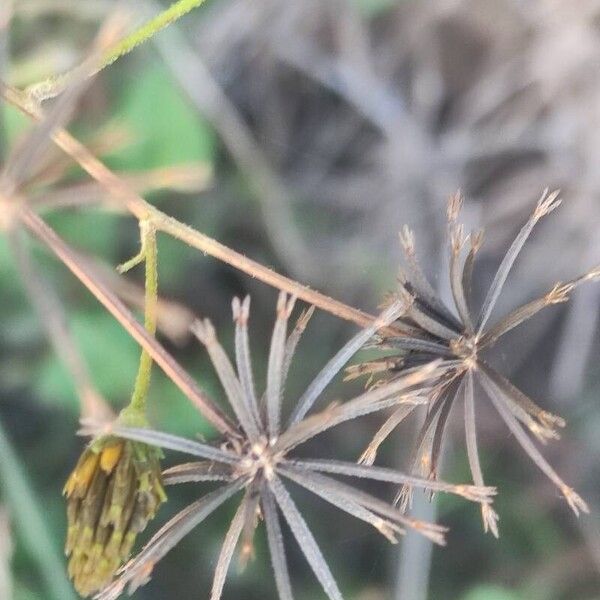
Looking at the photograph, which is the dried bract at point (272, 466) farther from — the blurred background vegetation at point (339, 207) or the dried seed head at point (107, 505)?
the blurred background vegetation at point (339, 207)

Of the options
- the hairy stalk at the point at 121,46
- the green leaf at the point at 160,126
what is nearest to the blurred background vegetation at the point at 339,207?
the green leaf at the point at 160,126

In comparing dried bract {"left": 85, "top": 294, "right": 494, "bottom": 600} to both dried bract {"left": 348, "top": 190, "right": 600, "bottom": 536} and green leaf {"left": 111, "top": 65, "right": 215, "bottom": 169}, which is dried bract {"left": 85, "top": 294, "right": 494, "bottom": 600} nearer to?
dried bract {"left": 348, "top": 190, "right": 600, "bottom": 536}

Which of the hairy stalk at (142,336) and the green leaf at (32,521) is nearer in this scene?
Result: the hairy stalk at (142,336)

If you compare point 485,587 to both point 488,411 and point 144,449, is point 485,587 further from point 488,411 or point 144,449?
point 144,449

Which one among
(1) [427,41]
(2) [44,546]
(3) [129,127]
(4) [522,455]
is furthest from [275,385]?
(1) [427,41]

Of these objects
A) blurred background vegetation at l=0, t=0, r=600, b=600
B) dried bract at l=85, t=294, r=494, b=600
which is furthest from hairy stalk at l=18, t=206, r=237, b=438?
blurred background vegetation at l=0, t=0, r=600, b=600

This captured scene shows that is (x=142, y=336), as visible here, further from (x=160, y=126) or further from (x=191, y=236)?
Result: (x=160, y=126)

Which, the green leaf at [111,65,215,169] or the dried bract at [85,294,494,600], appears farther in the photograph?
the green leaf at [111,65,215,169]

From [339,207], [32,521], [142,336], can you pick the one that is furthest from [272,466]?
[339,207]
